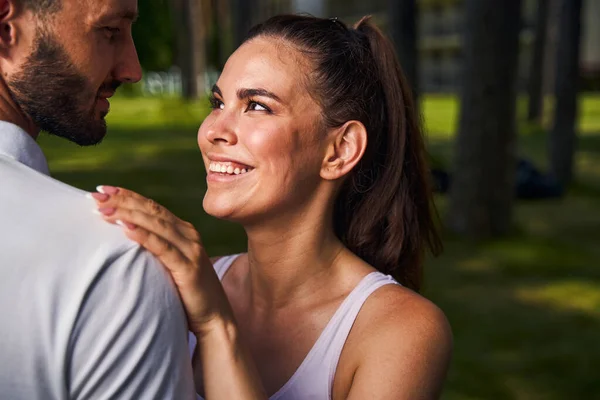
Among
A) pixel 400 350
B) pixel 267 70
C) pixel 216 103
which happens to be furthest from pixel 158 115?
pixel 400 350

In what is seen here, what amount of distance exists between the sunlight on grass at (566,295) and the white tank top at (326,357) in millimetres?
5035

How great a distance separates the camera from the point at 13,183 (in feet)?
5.06

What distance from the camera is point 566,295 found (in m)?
7.61

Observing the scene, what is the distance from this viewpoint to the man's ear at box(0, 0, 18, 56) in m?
1.62

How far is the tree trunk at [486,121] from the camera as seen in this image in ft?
30.4

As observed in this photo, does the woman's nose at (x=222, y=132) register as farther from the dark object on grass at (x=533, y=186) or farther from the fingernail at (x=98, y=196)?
the dark object on grass at (x=533, y=186)

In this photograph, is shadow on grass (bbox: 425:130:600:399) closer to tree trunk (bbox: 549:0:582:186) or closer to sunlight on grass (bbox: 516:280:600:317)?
sunlight on grass (bbox: 516:280:600:317)

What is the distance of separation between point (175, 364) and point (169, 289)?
137mm

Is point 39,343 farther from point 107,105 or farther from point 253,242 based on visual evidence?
point 253,242

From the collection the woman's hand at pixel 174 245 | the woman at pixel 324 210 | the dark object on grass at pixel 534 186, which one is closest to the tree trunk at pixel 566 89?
the dark object on grass at pixel 534 186

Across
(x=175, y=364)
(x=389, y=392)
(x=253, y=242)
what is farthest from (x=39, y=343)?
(x=253, y=242)

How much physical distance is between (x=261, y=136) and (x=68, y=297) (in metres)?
1.16

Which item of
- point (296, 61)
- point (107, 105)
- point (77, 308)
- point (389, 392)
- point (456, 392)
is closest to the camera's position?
point (77, 308)

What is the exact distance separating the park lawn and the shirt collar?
175 inches
